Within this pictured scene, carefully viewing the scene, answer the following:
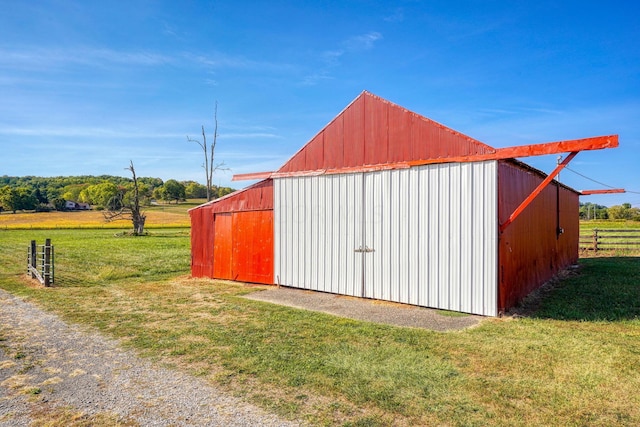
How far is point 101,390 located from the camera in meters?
4.85

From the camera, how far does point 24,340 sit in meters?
6.95

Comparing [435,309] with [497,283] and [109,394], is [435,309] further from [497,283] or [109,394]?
[109,394]

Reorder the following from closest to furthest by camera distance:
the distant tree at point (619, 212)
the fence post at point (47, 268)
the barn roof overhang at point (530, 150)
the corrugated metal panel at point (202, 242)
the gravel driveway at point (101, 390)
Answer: the gravel driveway at point (101, 390)
the barn roof overhang at point (530, 150)
the fence post at point (47, 268)
the corrugated metal panel at point (202, 242)
the distant tree at point (619, 212)

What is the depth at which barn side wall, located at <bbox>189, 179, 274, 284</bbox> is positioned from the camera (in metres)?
12.9

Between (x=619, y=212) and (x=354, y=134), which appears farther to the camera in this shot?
(x=619, y=212)

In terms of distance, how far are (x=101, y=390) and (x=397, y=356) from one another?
3.89 meters

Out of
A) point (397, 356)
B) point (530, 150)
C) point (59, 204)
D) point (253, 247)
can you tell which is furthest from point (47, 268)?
point (59, 204)

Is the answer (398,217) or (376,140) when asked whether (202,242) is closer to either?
(376,140)

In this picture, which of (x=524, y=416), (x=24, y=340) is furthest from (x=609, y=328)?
(x=24, y=340)

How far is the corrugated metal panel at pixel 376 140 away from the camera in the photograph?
921cm

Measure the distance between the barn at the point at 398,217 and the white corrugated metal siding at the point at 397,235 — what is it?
2 centimetres

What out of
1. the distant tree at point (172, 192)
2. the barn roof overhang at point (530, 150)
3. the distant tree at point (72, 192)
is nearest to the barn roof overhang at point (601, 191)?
the barn roof overhang at point (530, 150)

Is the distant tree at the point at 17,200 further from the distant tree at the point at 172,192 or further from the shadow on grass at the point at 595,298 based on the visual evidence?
the shadow on grass at the point at 595,298

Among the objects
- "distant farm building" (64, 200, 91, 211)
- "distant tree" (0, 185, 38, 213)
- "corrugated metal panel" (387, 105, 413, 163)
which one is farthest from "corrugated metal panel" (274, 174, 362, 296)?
"distant farm building" (64, 200, 91, 211)
